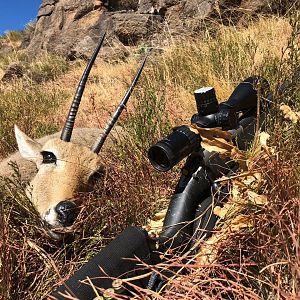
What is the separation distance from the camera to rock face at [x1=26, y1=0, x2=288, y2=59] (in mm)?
10701

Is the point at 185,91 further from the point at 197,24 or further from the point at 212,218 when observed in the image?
the point at 197,24

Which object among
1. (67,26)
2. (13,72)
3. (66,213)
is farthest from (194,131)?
(67,26)

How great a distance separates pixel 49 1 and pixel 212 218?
77.2 ft

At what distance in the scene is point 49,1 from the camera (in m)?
23.3

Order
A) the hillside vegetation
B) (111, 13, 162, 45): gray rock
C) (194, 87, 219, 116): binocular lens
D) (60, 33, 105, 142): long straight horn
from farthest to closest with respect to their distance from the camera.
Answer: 1. (111, 13, 162, 45): gray rock
2. (60, 33, 105, 142): long straight horn
3. (194, 87, 219, 116): binocular lens
4. the hillside vegetation

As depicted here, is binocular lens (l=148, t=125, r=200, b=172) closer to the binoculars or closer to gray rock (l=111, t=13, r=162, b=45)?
the binoculars

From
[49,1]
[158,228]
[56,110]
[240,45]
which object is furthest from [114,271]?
[49,1]

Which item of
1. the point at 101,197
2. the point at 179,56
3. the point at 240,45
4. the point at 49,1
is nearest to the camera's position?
the point at 101,197

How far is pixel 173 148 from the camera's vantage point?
172 centimetres

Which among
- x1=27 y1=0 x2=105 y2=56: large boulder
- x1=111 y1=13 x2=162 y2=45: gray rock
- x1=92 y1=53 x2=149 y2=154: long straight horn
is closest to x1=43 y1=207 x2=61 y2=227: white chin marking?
x1=92 y1=53 x2=149 y2=154: long straight horn

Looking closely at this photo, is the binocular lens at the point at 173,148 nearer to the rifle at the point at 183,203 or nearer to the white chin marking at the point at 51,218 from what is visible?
the rifle at the point at 183,203

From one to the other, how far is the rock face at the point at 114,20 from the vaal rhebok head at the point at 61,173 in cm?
521

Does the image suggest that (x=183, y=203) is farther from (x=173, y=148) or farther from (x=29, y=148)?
(x=29, y=148)

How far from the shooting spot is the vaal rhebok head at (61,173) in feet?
9.27
